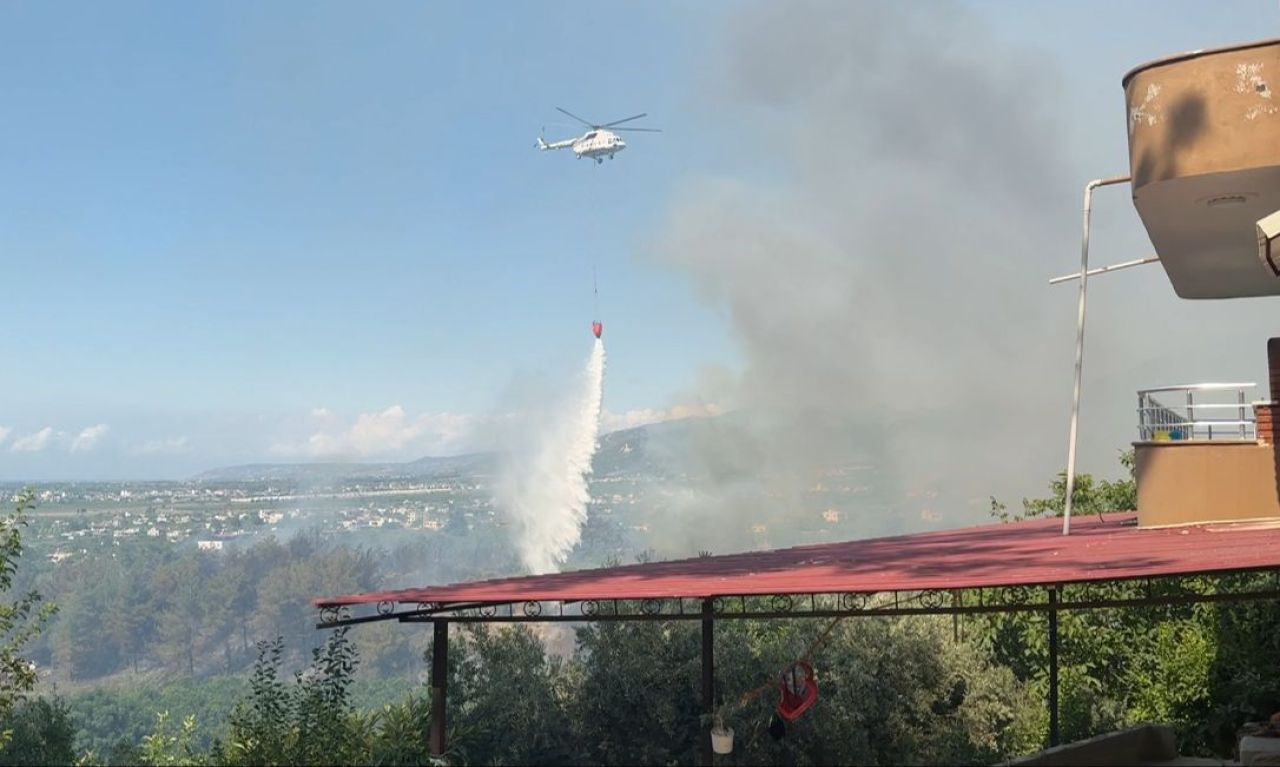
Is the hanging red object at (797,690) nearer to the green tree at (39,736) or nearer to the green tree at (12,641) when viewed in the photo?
the green tree at (12,641)

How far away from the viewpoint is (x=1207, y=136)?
10.8 metres

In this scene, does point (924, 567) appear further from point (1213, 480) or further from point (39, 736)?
point (39, 736)

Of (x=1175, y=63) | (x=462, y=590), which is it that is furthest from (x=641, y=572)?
(x=1175, y=63)

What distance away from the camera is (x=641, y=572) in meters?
13.1

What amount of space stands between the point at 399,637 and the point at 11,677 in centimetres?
12656

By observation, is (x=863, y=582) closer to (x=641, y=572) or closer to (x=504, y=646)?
(x=641, y=572)

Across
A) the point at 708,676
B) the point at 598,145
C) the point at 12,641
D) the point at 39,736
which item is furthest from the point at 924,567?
the point at 598,145

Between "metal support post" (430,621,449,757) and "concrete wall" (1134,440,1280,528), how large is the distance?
836cm

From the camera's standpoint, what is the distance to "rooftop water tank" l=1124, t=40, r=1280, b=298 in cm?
1062

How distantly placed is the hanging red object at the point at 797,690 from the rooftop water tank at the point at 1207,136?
19.6ft

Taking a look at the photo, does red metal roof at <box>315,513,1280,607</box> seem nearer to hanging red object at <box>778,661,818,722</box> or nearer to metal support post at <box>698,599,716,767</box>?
metal support post at <box>698,599,716,767</box>

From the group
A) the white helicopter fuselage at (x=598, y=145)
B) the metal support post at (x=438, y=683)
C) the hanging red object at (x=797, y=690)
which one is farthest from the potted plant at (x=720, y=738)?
the white helicopter fuselage at (x=598, y=145)

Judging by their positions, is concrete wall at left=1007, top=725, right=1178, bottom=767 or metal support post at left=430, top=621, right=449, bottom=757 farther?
metal support post at left=430, top=621, right=449, bottom=757

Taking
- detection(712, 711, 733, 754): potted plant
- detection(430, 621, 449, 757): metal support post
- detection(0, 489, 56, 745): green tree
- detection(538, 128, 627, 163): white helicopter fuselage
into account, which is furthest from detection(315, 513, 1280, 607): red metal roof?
detection(538, 128, 627, 163): white helicopter fuselage
